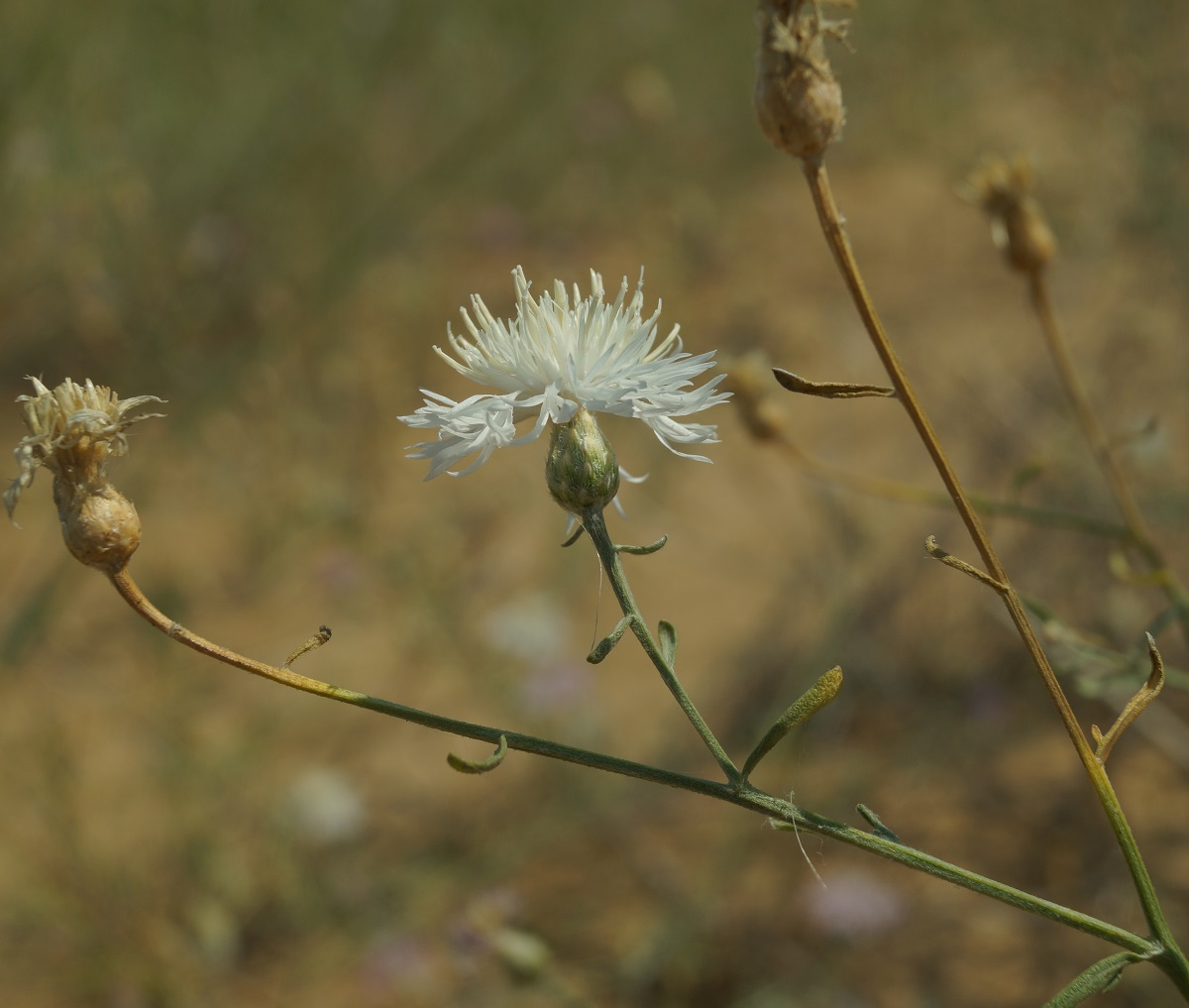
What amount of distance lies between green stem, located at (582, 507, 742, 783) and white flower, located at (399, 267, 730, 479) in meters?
0.10

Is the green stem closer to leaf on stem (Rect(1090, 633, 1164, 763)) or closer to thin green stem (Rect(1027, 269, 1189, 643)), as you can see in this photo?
leaf on stem (Rect(1090, 633, 1164, 763))

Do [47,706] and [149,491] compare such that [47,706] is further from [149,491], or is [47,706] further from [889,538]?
[889,538]

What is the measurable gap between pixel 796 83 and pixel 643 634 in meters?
0.51

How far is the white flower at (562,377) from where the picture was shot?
0.96m

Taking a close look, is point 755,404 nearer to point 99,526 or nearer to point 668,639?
point 668,639

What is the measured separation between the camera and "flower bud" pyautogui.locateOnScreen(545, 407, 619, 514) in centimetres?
98

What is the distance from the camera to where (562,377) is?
1.01 metres

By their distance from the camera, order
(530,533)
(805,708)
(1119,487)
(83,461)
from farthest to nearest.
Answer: (530,533) → (1119,487) → (83,461) → (805,708)

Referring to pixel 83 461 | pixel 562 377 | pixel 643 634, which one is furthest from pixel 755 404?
pixel 83 461

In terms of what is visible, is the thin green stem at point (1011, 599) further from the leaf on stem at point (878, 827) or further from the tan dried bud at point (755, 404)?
the tan dried bud at point (755, 404)

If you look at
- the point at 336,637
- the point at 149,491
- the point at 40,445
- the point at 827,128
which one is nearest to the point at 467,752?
the point at 336,637

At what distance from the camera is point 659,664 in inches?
34.7

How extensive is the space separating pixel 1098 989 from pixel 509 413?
67cm

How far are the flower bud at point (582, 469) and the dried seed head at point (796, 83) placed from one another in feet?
1.02
